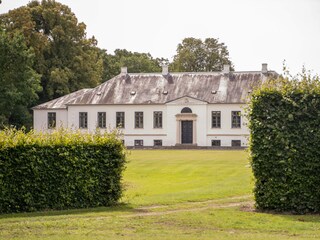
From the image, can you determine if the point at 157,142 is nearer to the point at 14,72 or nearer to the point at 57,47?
the point at 57,47

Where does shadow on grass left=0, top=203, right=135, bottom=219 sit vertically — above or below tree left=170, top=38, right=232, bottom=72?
below

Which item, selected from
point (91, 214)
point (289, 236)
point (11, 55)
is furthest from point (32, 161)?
point (11, 55)

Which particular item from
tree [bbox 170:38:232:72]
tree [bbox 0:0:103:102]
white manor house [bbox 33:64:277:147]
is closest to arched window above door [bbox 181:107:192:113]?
white manor house [bbox 33:64:277:147]

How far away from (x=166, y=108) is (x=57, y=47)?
1319cm

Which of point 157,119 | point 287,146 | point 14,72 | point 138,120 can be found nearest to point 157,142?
point 157,119

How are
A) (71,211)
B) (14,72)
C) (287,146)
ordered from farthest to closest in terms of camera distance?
1. (14,72)
2. (71,211)
3. (287,146)

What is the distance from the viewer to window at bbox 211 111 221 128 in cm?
5928

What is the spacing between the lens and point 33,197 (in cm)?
1753

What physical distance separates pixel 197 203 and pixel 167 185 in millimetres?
5607

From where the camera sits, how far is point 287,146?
16.4m

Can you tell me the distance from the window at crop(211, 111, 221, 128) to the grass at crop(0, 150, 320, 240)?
36.1m

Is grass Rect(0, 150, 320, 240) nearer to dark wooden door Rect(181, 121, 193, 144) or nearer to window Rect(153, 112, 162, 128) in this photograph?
dark wooden door Rect(181, 121, 193, 144)

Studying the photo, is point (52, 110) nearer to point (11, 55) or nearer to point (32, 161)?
point (11, 55)

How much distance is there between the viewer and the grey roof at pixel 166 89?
59812mm
